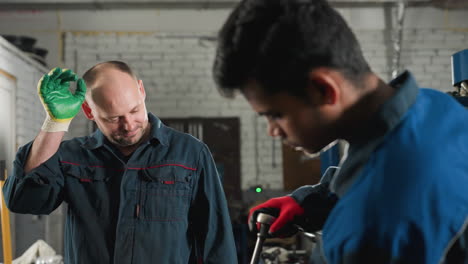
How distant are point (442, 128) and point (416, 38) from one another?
20.1ft

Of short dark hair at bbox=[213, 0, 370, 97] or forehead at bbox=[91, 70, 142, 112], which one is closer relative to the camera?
short dark hair at bbox=[213, 0, 370, 97]

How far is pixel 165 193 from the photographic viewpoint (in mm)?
1811

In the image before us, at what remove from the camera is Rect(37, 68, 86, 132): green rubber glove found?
1745 millimetres

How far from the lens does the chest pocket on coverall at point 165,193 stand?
5.84 feet

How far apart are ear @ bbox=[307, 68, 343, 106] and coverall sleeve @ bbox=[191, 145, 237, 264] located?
3.48 feet

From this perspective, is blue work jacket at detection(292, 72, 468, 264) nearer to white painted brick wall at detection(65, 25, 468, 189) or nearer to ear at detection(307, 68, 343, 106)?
ear at detection(307, 68, 343, 106)

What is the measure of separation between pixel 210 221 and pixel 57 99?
0.68 metres

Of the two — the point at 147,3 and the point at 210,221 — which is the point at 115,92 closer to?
the point at 210,221

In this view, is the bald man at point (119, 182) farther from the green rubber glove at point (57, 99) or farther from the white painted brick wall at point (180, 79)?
the white painted brick wall at point (180, 79)

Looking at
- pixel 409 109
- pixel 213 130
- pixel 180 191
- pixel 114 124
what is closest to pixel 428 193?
pixel 409 109

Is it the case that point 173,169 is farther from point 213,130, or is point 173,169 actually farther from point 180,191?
point 213,130

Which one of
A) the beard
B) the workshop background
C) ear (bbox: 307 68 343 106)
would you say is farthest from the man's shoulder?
the workshop background

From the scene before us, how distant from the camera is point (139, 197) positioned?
1.78 m

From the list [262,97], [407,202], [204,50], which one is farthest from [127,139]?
[204,50]
